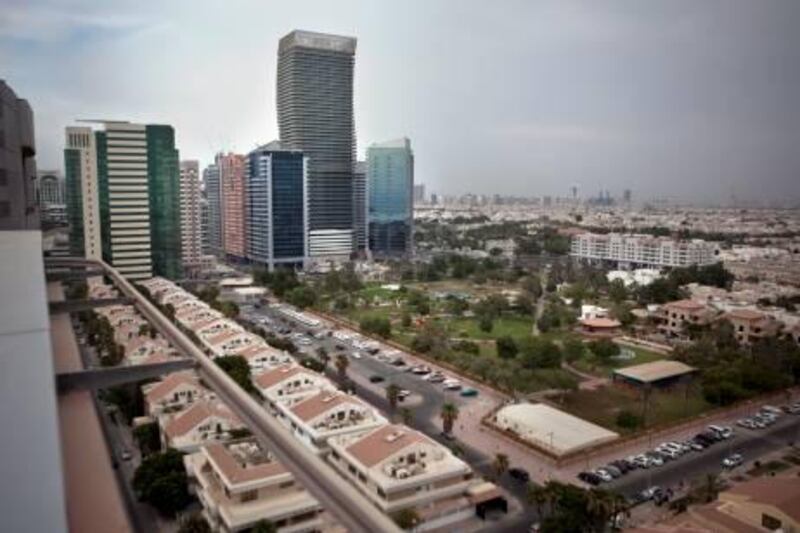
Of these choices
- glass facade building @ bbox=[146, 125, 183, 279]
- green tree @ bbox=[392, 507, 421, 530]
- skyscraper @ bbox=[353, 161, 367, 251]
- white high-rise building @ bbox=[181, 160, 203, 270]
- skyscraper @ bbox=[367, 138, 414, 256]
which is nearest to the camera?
green tree @ bbox=[392, 507, 421, 530]

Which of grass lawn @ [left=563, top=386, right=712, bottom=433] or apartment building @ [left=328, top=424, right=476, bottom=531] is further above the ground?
apartment building @ [left=328, top=424, right=476, bottom=531]

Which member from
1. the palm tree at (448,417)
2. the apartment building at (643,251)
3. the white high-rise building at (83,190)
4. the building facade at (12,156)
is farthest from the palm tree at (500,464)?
the apartment building at (643,251)

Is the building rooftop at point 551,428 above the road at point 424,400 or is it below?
above

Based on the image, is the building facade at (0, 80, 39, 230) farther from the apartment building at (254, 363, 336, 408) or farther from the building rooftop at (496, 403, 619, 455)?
the building rooftop at (496, 403, 619, 455)

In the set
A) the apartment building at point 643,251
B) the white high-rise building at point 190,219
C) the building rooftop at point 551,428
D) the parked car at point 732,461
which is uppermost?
A: the white high-rise building at point 190,219

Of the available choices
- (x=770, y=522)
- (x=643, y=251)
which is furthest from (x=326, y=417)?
(x=643, y=251)

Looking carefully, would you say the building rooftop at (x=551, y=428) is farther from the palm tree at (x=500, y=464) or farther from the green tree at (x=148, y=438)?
the green tree at (x=148, y=438)

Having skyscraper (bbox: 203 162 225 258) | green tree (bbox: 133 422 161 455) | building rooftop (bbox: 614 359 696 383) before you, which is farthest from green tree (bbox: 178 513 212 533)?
skyscraper (bbox: 203 162 225 258)
